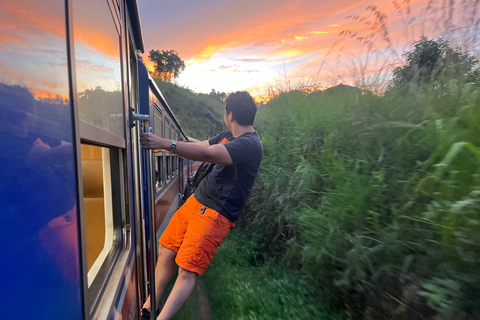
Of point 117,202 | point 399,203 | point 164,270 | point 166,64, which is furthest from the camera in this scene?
point 166,64

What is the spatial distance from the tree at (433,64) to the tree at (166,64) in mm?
59472

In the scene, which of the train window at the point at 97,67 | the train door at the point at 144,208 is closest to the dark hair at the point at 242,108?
the train door at the point at 144,208

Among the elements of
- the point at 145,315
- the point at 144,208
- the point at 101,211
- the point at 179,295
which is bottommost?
the point at 145,315

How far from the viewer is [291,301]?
2912 mm

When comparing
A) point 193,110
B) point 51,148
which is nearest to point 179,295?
point 51,148

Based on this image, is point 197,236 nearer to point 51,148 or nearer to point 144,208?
point 144,208

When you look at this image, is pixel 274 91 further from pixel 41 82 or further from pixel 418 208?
pixel 41 82

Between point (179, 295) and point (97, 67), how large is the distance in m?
1.79

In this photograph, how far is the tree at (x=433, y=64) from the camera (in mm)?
2100

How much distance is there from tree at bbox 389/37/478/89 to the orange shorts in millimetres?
1929

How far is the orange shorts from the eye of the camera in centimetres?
236

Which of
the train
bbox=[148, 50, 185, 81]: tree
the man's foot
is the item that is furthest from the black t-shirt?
bbox=[148, 50, 185, 81]: tree

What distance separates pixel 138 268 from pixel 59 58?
6.00 feet

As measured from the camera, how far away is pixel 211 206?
2463mm
